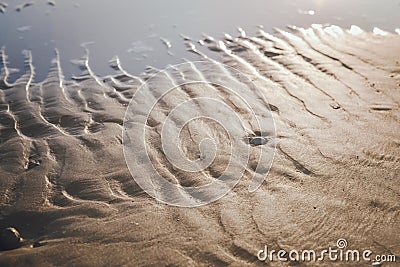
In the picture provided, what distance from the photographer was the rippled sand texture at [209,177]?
2.60m

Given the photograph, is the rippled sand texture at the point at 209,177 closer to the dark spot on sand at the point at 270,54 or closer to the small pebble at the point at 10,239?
the small pebble at the point at 10,239

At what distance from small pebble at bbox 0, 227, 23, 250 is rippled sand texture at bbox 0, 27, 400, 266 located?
60 millimetres

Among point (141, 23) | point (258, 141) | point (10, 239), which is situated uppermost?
point (141, 23)

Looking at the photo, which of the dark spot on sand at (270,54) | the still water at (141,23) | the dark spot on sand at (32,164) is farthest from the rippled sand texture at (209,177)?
the still water at (141,23)

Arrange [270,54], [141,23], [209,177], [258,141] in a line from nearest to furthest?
[209,177]
[258,141]
[270,54]
[141,23]

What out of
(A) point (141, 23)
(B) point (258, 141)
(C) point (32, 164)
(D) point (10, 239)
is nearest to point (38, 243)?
(D) point (10, 239)

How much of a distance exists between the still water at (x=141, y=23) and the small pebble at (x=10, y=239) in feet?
10.6

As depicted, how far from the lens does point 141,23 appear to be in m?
7.42

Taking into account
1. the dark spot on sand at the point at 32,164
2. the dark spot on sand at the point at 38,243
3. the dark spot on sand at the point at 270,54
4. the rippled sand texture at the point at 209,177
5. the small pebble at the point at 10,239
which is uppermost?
the dark spot on sand at the point at 270,54

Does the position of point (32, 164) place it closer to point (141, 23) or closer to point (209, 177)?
point (209, 177)

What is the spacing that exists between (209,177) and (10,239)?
170 centimetres

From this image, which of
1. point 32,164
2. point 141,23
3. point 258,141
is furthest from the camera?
point 141,23

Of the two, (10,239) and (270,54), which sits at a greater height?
(270,54)

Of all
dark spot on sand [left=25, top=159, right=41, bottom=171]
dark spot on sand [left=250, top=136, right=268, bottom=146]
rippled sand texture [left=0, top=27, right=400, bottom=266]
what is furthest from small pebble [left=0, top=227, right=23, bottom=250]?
dark spot on sand [left=250, top=136, right=268, bottom=146]
